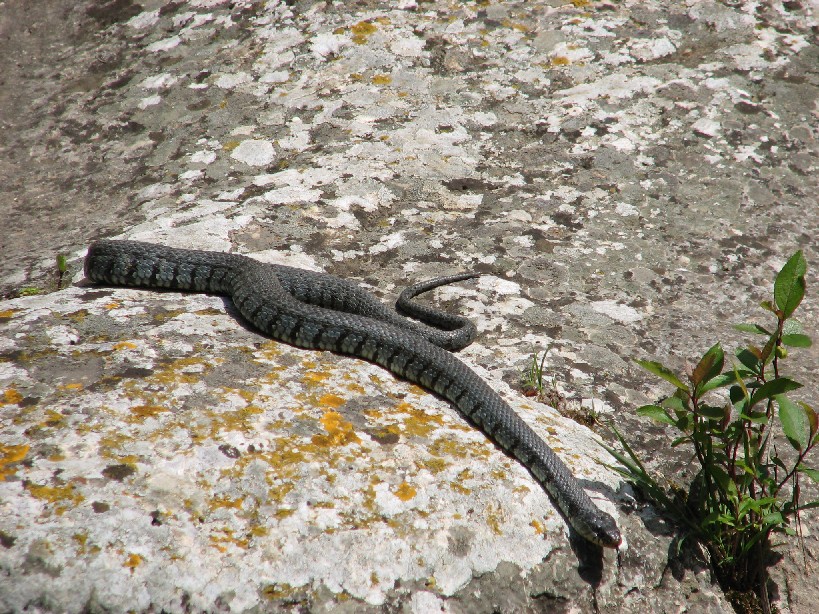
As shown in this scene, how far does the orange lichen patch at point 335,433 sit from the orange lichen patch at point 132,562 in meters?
1.17

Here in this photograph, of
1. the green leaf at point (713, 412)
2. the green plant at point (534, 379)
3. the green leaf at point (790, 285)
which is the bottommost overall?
the green plant at point (534, 379)

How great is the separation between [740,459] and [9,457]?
408 cm

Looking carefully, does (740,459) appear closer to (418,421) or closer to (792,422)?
(792,422)

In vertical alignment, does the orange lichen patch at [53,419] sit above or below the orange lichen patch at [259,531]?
above

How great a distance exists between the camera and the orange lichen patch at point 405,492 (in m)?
3.69

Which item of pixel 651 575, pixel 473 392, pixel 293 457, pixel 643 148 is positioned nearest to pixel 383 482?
pixel 293 457

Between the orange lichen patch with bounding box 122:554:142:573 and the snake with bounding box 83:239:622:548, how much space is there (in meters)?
2.23

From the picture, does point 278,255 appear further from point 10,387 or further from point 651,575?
point 651,575

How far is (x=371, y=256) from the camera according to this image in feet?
20.3

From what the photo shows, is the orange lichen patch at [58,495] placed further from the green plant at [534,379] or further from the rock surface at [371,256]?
A: the green plant at [534,379]

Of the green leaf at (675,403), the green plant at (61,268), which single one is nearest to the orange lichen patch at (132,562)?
the green leaf at (675,403)

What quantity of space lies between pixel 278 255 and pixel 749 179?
16.0ft

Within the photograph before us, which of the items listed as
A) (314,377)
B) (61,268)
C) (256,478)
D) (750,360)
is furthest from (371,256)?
(750,360)

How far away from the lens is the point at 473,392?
15.0 feet
